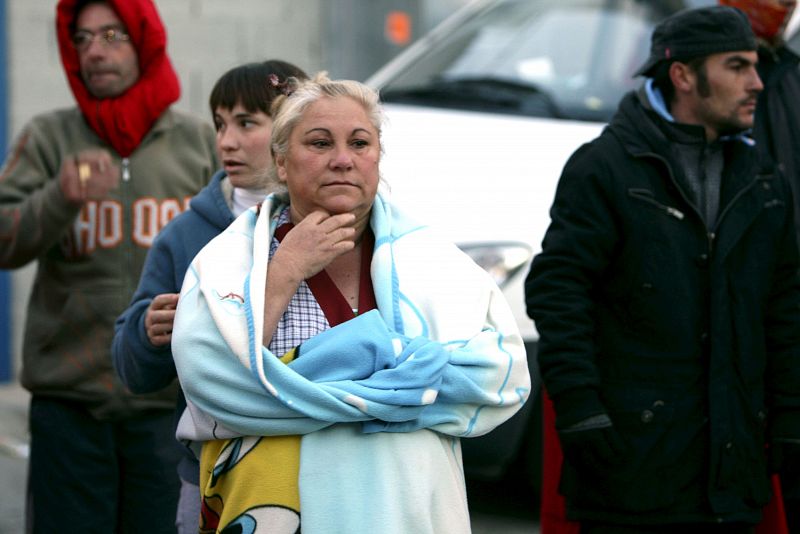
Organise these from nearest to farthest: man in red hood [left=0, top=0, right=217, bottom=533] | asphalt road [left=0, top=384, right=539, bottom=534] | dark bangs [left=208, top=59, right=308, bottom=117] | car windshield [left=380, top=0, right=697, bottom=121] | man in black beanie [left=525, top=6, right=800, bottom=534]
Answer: dark bangs [left=208, top=59, right=308, bottom=117]
man in black beanie [left=525, top=6, right=800, bottom=534]
man in red hood [left=0, top=0, right=217, bottom=533]
asphalt road [left=0, top=384, right=539, bottom=534]
car windshield [left=380, top=0, right=697, bottom=121]

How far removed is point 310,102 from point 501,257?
109 inches

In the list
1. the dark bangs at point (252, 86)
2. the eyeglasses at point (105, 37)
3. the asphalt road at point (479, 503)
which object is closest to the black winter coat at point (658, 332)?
the dark bangs at point (252, 86)

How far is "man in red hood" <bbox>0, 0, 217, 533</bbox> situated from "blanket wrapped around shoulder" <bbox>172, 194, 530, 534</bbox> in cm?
131

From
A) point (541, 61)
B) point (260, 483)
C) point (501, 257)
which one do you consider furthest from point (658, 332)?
point (541, 61)

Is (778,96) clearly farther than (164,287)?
Yes

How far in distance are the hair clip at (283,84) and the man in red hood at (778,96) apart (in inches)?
62.2

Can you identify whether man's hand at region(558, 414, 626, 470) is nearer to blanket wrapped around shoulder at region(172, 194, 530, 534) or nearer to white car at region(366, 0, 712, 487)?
blanket wrapped around shoulder at region(172, 194, 530, 534)

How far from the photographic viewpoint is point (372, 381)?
268 cm

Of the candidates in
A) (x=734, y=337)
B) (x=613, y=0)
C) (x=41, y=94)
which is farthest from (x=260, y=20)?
(x=734, y=337)

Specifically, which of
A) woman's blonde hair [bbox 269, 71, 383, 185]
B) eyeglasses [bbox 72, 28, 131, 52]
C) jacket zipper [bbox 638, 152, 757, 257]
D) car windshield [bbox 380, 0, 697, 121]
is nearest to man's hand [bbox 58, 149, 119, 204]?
eyeglasses [bbox 72, 28, 131, 52]

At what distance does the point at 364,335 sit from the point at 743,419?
4.45ft

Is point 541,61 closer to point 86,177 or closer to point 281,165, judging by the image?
point 86,177

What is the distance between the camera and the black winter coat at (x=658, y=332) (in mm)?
3617

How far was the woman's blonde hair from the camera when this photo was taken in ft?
9.50
